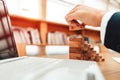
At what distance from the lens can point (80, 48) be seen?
2.92ft

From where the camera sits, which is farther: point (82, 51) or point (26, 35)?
point (26, 35)

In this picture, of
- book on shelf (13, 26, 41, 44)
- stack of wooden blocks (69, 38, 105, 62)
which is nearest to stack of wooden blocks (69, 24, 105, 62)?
stack of wooden blocks (69, 38, 105, 62)

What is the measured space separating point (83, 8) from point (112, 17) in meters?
0.21

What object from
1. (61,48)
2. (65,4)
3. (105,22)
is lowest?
(61,48)

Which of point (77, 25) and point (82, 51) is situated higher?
point (77, 25)

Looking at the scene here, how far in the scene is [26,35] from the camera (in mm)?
2129

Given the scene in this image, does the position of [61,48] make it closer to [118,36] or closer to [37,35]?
[37,35]

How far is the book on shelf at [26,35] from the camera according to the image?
2.03m

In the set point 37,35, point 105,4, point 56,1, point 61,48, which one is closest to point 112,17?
point 37,35

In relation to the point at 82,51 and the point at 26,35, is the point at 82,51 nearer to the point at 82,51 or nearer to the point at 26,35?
the point at 82,51

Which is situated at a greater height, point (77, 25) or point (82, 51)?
point (77, 25)

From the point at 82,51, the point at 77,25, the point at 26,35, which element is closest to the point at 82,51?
the point at 82,51

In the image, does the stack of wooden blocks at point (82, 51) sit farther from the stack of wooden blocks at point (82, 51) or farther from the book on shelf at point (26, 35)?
the book on shelf at point (26, 35)

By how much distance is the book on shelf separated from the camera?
2.03 metres
